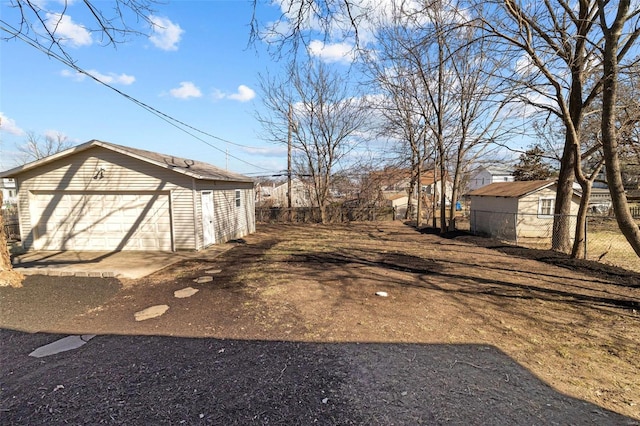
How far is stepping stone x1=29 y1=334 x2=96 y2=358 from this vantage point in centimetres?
350

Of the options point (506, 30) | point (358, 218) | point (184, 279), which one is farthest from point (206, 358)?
point (358, 218)

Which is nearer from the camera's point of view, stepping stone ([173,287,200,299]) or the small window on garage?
stepping stone ([173,287,200,299])

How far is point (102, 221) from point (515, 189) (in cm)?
1780

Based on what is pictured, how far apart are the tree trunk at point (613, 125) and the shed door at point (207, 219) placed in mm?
9932

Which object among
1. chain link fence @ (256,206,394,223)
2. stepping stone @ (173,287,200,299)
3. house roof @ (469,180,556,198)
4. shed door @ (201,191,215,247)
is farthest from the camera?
chain link fence @ (256,206,394,223)

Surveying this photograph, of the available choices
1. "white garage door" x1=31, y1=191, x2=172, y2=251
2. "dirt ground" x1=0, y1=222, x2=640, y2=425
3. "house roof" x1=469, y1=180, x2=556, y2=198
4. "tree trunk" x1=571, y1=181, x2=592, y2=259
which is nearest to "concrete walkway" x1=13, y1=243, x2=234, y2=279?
"white garage door" x1=31, y1=191, x2=172, y2=251

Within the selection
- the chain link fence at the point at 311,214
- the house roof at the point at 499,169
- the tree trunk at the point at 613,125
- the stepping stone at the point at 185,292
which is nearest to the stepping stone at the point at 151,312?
the stepping stone at the point at 185,292

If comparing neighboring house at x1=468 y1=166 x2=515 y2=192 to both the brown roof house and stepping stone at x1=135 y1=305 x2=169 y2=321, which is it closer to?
the brown roof house

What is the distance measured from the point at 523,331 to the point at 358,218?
59.2 feet

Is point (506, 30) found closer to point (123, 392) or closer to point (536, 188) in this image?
point (123, 392)

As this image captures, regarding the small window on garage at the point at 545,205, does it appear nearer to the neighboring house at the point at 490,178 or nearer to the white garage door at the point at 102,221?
the white garage door at the point at 102,221

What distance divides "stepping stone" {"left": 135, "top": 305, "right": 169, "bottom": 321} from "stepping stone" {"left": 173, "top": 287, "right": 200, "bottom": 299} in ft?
1.70

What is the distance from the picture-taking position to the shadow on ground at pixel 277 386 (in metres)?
2.37

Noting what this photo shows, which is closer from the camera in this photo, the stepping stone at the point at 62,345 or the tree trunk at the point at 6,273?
the stepping stone at the point at 62,345
